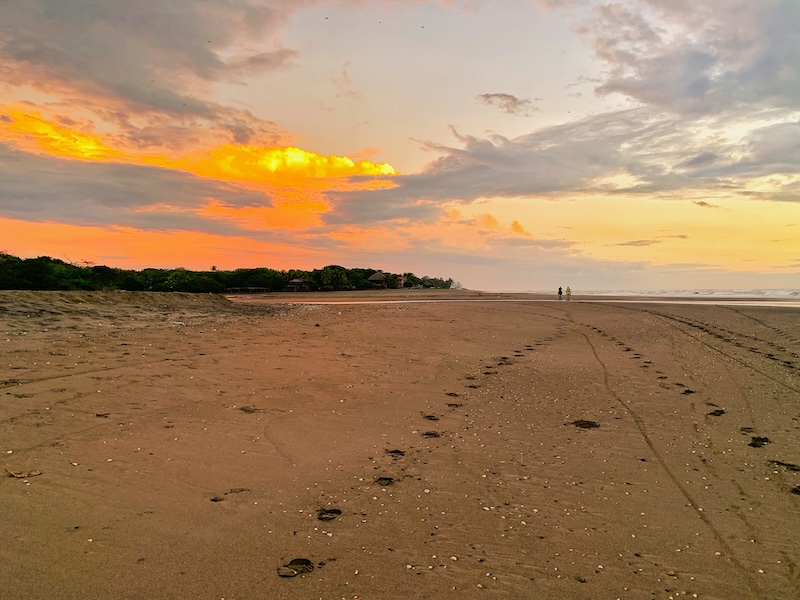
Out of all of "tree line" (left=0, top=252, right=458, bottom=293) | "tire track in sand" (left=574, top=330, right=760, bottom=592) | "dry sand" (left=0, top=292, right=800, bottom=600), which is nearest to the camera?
"dry sand" (left=0, top=292, right=800, bottom=600)

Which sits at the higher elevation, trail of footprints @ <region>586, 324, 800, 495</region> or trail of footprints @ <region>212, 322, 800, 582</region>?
trail of footprints @ <region>586, 324, 800, 495</region>

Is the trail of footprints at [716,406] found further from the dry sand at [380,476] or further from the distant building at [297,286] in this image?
the distant building at [297,286]

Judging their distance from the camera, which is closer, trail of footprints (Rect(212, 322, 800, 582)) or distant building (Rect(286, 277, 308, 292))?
trail of footprints (Rect(212, 322, 800, 582))

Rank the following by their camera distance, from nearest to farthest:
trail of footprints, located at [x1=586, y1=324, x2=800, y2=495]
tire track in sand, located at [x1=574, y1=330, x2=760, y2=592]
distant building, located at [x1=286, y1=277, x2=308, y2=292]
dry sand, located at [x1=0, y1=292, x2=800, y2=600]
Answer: dry sand, located at [x1=0, y1=292, x2=800, y2=600] → tire track in sand, located at [x1=574, y1=330, x2=760, y2=592] → trail of footprints, located at [x1=586, y1=324, x2=800, y2=495] → distant building, located at [x1=286, y1=277, x2=308, y2=292]

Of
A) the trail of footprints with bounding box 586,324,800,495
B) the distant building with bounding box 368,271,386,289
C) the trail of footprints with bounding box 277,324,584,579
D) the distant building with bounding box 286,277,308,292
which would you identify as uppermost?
the distant building with bounding box 368,271,386,289

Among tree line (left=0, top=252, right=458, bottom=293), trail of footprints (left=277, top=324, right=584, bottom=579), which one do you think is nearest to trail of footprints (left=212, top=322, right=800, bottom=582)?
trail of footprints (left=277, top=324, right=584, bottom=579)

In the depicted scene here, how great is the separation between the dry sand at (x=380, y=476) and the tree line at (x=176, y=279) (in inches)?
738

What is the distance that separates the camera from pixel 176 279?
5831cm

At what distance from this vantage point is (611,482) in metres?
6.55

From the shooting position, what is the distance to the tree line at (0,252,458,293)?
93.8ft

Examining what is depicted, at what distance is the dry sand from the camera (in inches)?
173

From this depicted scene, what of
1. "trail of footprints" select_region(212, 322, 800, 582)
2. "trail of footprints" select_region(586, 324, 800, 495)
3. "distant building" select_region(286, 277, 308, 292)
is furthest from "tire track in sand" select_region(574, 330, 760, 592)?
"distant building" select_region(286, 277, 308, 292)

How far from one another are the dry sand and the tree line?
61.5 ft

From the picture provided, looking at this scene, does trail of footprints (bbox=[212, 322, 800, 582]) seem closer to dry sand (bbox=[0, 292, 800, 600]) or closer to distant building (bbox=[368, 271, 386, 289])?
dry sand (bbox=[0, 292, 800, 600])
